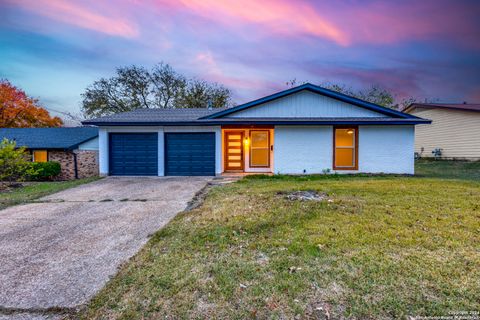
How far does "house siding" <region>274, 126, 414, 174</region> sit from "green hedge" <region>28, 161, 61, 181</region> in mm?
12126

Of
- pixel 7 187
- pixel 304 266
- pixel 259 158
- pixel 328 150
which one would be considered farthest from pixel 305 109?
pixel 7 187

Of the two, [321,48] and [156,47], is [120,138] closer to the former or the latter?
[156,47]

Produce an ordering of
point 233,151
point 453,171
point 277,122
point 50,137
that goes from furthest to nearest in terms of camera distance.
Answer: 1. point 50,137
2. point 233,151
3. point 453,171
4. point 277,122

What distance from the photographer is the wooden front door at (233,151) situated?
12.8 metres

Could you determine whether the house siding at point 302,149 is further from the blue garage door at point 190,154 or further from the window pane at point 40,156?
the window pane at point 40,156

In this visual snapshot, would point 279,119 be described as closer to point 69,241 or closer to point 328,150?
point 328,150

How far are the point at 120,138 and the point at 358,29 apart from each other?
1432 cm

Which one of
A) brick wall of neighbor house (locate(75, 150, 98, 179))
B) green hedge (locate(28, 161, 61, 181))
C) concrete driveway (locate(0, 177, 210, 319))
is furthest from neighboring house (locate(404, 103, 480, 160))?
green hedge (locate(28, 161, 61, 181))

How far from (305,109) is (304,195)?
6.03 m

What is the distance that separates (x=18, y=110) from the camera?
26406mm

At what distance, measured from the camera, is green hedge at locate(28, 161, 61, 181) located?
496 inches

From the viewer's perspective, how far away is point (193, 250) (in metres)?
3.36

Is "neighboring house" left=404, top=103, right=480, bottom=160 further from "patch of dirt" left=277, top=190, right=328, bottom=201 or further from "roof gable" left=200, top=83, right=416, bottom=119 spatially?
"patch of dirt" left=277, top=190, right=328, bottom=201

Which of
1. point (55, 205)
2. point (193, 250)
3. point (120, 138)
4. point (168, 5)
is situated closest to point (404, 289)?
point (193, 250)
